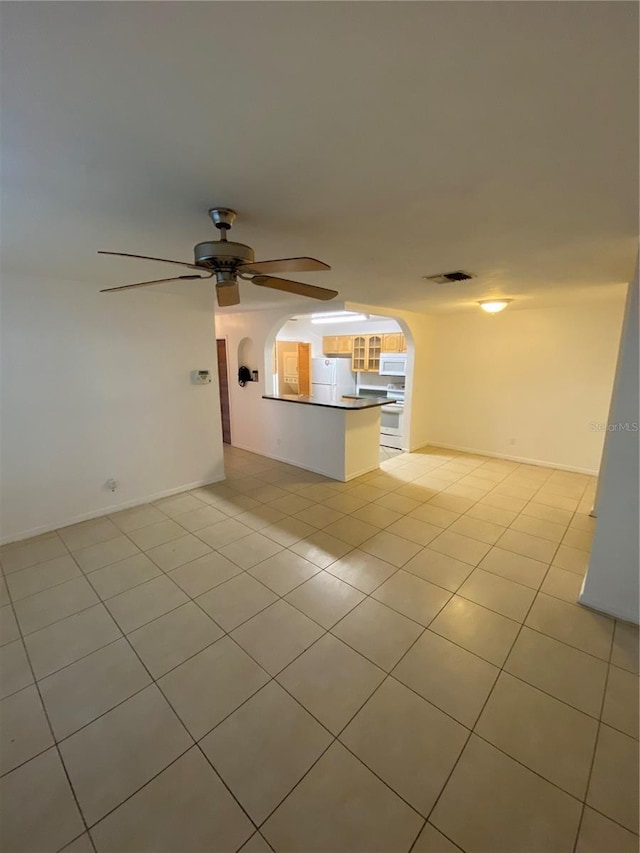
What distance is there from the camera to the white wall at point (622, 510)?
207cm

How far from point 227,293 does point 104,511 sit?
293cm

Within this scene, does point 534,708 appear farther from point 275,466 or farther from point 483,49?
point 275,466

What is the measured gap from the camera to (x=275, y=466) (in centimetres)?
507

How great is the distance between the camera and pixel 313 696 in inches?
65.5

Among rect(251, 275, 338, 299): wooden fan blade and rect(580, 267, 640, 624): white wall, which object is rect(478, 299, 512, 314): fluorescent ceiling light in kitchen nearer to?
rect(580, 267, 640, 624): white wall

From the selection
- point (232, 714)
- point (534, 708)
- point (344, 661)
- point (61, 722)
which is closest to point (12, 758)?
point (61, 722)

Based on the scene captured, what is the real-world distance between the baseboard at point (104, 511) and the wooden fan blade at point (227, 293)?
110 inches

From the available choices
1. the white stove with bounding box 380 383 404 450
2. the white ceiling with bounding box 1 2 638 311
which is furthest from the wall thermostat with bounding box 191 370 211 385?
the white stove with bounding box 380 383 404 450

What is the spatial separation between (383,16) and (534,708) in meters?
2.52

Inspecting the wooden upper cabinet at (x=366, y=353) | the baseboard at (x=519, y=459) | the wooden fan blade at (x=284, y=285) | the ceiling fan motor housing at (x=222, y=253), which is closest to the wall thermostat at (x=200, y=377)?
the wooden fan blade at (x=284, y=285)

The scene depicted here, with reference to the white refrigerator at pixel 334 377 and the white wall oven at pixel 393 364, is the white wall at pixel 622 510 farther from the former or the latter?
the white refrigerator at pixel 334 377

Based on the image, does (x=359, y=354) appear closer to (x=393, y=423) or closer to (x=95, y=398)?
(x=393, y=423)

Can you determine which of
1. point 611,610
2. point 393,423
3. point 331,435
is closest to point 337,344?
point 393,423

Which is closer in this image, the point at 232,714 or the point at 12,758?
the point at 12,758
